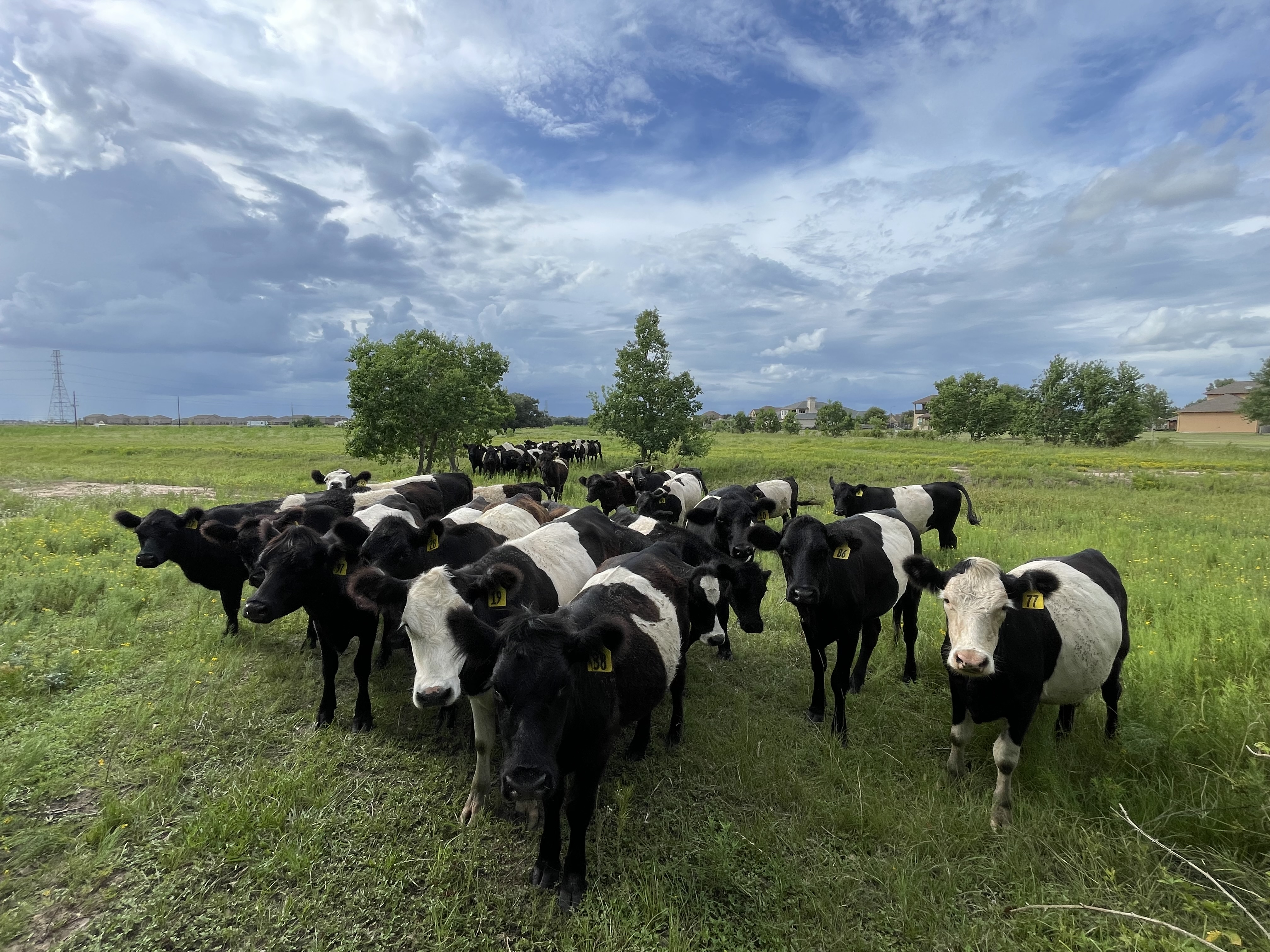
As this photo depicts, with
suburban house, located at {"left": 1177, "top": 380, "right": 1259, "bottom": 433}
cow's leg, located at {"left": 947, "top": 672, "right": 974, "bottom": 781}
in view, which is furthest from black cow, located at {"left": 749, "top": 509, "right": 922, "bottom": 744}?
suburban house, located at {"left": 1177, "top": 380, "right": 1259, "bottom": 433}

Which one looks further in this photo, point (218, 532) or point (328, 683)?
point (218, 532)

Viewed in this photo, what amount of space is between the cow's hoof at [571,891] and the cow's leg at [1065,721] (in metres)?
4.31

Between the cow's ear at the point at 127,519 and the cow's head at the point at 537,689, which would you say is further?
the cow's ear at the point at 127,519

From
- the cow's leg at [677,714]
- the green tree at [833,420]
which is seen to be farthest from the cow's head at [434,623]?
the green tree at [833,420]

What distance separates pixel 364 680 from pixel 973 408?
7243 cm

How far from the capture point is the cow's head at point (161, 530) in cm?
720

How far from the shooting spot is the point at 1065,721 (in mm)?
4902

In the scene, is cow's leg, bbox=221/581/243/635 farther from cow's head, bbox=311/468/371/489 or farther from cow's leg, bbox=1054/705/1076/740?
cow's leg, bbox=1054/705/1076/740

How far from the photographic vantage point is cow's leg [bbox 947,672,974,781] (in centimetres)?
433

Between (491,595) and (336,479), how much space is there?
36.9ft

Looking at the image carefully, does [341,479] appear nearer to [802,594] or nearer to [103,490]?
[802,594]

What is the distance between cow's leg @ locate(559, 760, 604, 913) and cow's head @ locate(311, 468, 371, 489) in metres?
9.97

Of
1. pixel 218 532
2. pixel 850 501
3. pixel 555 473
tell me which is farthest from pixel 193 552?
pixel 555 473

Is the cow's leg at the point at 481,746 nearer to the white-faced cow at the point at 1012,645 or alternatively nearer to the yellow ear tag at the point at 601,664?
the yellow ear tag at the point at 601,664
